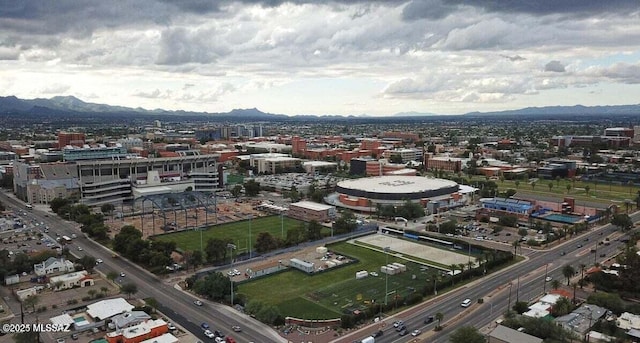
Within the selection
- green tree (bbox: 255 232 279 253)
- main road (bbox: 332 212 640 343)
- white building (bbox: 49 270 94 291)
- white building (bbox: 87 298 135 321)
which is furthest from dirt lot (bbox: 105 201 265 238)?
main road (bbox: 332 212 640 343)

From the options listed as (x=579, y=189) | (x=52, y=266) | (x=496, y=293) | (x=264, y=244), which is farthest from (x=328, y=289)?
Result: (x=579, y=189)

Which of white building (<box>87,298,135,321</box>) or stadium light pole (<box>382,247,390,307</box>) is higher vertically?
white building (<box>87,298,135,321</box>)

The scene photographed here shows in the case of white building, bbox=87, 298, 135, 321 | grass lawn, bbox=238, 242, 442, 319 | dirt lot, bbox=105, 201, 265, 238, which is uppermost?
white building, bbox=87, 298, 135, 321

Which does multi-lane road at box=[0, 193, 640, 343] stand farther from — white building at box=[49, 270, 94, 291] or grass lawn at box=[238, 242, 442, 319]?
grass lawn at box=[238, 242, 442, 319]

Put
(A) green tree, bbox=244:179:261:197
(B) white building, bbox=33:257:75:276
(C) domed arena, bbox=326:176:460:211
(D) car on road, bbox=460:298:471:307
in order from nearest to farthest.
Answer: (D) car on road, bbox=460:298:471:307 → (B) white building, bbox=33:257:75:276 → (C) domed arena, bbox=326:176:460:211 → (A) green tree, bbox=244:179:261:197

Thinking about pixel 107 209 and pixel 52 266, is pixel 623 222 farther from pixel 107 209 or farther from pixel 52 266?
pixel 107 209

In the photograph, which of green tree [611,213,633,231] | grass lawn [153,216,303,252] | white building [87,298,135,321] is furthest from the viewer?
green tree [611,213,633,231]

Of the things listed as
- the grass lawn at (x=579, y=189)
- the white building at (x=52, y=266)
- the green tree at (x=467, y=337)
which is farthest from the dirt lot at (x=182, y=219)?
the grass lawn at (x=579, y=189)

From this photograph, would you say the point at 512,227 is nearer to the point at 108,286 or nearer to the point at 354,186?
the point at 354,186
